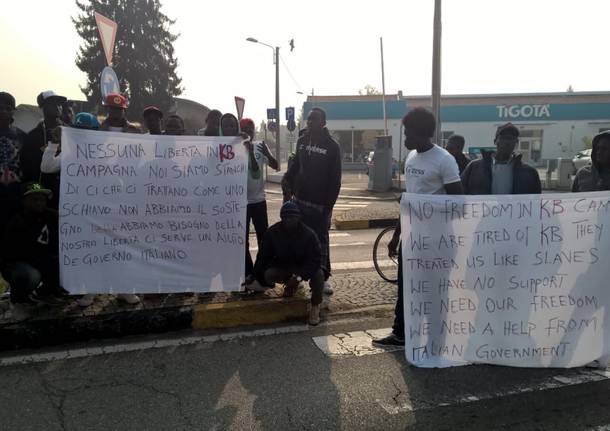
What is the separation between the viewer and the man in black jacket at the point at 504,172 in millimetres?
4219

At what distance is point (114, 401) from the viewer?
117 inches

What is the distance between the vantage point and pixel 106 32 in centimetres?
611

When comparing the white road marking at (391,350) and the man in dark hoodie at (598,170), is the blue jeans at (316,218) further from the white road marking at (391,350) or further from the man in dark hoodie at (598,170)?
the man in dark hoodie at (598,170)

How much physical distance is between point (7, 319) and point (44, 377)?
83 cm

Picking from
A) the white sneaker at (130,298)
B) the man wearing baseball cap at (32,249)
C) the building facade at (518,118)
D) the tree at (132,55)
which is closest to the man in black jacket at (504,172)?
the white sneaker at (130,298)

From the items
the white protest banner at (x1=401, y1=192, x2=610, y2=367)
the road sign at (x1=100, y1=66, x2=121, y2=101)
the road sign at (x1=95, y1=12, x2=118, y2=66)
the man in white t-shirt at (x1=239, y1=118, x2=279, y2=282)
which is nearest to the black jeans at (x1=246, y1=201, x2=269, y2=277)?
the man in white t-shirt at (x1=239, y1=118, x2=279, y2=282)

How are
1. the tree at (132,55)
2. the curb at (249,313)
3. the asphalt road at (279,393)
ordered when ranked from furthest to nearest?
the tree at (132,55)
the curb at (249,313)
the asphalt road at (279,393)

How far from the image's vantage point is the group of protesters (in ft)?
12.4

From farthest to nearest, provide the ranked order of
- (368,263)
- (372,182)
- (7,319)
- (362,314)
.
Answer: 1. (372,182)
2. (368,263)
3. (362,314)
4. (7,319)

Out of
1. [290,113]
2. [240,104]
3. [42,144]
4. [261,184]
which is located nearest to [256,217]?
[261,184]

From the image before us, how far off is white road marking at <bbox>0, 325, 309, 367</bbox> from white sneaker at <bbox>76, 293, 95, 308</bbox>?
57 cm

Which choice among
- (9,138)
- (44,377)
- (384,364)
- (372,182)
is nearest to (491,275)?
(384,364)

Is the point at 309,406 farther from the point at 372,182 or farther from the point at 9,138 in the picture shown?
the point at 372,182

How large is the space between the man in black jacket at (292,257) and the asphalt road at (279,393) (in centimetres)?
63
